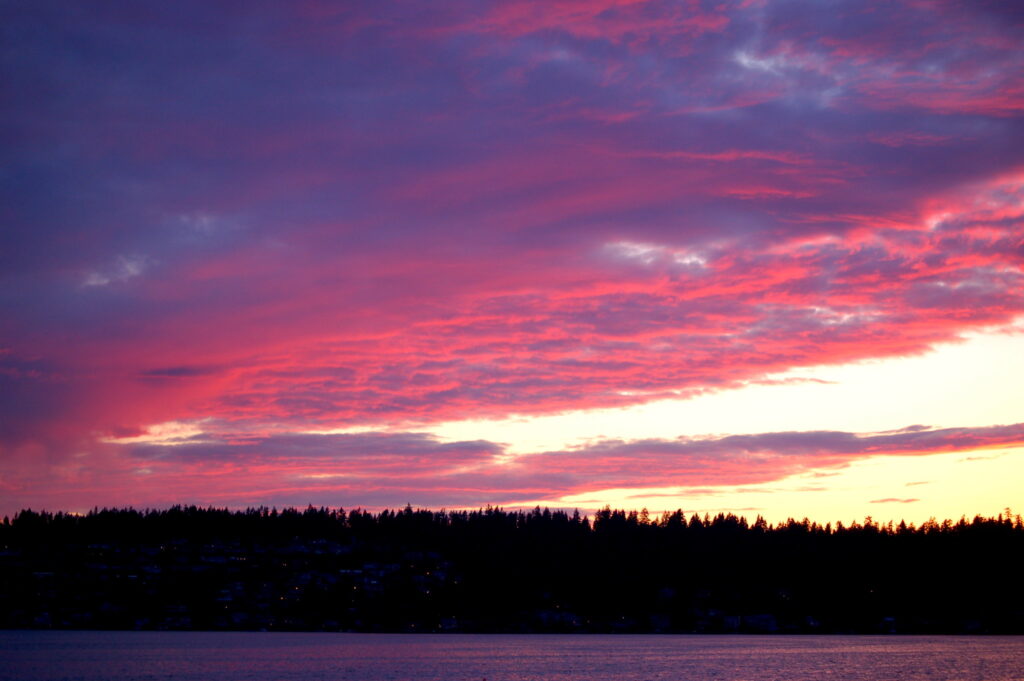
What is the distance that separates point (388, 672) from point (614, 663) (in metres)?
52.5

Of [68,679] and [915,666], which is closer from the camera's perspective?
[68,679]

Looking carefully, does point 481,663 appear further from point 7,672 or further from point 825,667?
point 7,672

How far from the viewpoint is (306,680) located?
144 metres

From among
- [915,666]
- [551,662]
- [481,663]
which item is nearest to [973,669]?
[915,666]

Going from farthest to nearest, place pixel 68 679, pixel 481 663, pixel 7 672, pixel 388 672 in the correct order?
pixel 481 663 → pixel 388 672 → pixel 7 672 → pixel 68 679

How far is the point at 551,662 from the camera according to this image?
19412 centimetres

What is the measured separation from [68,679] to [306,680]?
32.9m

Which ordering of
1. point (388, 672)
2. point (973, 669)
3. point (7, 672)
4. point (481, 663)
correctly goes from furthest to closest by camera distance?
point (481, 663) → point (973, 669) → point (388, 672) → point (7, 672)

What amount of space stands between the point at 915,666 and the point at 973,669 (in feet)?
38.9

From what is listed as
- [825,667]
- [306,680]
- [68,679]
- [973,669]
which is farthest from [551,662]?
[68,679]

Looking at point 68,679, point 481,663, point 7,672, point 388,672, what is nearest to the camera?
point 68,679

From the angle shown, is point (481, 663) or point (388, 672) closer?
point (388, 672)

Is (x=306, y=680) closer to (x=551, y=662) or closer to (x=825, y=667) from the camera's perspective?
(x=551, y=662)

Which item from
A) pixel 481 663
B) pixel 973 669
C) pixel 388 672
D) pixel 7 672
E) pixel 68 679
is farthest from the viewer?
pixel 481 663
